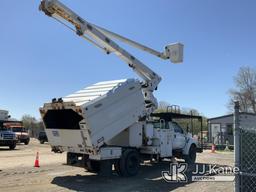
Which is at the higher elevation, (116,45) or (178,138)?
(116,45)

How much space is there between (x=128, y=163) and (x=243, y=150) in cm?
869

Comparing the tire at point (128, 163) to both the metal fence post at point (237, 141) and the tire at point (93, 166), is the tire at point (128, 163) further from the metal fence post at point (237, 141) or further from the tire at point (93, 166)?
the metal fence post at point (237, 141)

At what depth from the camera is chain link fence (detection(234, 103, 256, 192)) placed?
5383mm

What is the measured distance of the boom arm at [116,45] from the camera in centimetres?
1412

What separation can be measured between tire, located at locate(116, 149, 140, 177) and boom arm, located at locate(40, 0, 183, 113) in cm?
242

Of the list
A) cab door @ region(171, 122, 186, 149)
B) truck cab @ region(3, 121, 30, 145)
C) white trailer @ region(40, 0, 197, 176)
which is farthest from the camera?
truck cab @ region(3, 121, 30, 145)

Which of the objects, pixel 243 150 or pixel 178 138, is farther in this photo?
pixel 178 138

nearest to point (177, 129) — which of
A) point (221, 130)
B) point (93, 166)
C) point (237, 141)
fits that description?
point (93, 166)

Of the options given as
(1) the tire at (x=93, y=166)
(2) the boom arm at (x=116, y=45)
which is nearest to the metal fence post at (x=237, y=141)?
(1) the tire at (x=93, y=166)

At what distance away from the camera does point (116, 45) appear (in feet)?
54.0

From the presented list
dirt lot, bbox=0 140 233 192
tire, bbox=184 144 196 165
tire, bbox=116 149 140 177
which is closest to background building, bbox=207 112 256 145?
tire, bbox=184 144 196 165

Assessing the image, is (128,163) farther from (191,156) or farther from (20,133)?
(20,133)

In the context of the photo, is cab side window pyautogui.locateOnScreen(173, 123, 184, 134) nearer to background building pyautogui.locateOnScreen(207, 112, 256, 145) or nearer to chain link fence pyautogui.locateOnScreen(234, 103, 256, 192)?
chain link fence pyautogui.locateOnScreen(234, 103, 256, 192)

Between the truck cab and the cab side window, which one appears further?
the truck cab
